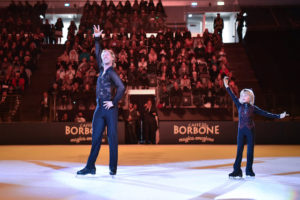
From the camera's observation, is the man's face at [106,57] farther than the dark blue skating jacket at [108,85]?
Yes

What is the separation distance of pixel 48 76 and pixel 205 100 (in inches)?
363

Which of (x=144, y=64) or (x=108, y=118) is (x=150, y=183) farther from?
(x=144, y=64)

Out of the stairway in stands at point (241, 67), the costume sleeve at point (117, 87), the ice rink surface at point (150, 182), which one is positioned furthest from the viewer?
the stairway in stands at point (241, 67)

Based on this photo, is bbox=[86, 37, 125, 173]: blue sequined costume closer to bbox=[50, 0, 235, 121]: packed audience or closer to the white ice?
the white ice

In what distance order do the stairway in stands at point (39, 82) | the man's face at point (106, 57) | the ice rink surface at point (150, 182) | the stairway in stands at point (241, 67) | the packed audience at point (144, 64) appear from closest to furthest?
the ice rink surface at point (150, 182) < the man's face at point (106, 57) < the stairway in stands at point (39, 82) < the packed audience at point (144, 64) < the stairway in stands at point (241, 67)

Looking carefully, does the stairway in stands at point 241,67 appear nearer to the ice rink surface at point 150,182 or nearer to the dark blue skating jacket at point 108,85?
the ice rink surface at point 150,182

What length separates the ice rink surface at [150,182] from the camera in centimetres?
530

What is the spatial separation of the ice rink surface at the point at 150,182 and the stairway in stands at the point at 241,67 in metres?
11.3

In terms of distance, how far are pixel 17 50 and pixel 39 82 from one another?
253cm

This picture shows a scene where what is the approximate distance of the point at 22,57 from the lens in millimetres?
20578

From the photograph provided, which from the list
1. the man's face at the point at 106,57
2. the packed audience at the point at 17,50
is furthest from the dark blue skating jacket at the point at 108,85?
the packed audience at the point at 17,50

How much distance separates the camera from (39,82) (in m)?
19.9

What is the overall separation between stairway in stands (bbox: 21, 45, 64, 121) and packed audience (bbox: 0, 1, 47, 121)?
34 cm

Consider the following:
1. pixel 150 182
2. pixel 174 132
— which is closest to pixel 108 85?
pixel 150 182
